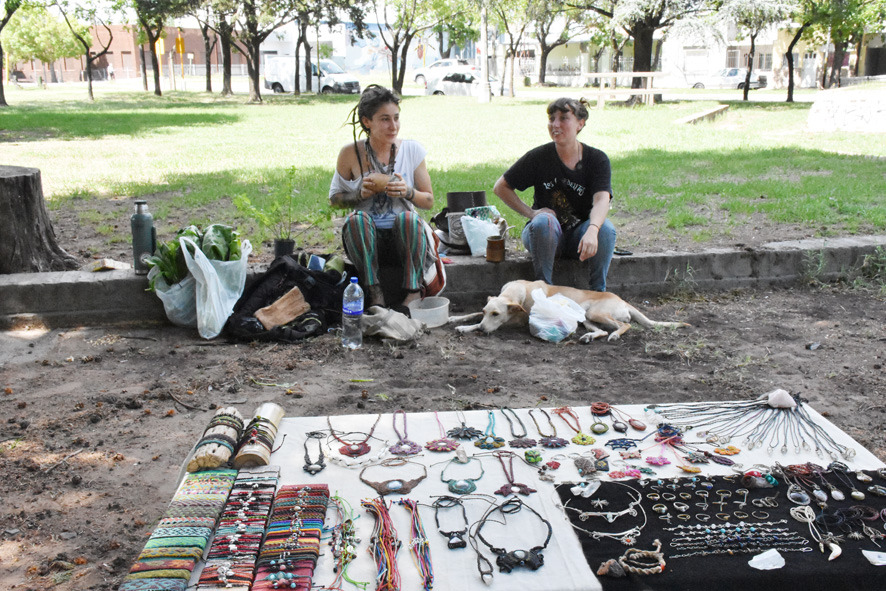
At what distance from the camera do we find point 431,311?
4.77 m

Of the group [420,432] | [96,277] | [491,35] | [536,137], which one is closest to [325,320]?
[96,277]

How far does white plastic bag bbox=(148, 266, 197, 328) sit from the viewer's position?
15.3ft

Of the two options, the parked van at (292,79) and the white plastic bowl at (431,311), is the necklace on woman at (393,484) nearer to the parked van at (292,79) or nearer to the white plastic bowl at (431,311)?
the white plastic bowl at (431,311)

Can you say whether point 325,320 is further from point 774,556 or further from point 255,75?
point 255,75

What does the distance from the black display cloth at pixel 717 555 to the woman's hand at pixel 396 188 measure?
2639 mm

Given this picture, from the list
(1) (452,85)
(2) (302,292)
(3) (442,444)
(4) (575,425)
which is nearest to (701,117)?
(2) (302,292)

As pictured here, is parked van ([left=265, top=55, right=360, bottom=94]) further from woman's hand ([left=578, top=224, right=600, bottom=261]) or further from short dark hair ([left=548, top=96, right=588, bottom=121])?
woman's hand ([left=578, top=224, right=600, bottom=261])

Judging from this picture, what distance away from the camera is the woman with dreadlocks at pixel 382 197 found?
475 cm

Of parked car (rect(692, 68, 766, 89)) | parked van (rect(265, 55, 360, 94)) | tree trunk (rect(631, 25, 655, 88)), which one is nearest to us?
tree trunk (rect(631, 25, 655, 88))

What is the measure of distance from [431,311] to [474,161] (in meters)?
6.36

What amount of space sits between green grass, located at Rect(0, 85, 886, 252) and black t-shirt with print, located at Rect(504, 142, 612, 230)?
164 cm

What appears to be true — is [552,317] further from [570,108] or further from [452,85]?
[452,85]

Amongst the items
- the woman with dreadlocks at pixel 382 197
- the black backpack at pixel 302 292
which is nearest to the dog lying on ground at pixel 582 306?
the woman with dreadlocks at pixel 382 197

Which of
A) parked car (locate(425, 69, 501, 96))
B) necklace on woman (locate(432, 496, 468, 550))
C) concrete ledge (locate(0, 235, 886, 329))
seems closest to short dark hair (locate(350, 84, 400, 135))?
concrete ledge (locate(0, 235, 886, 329))
